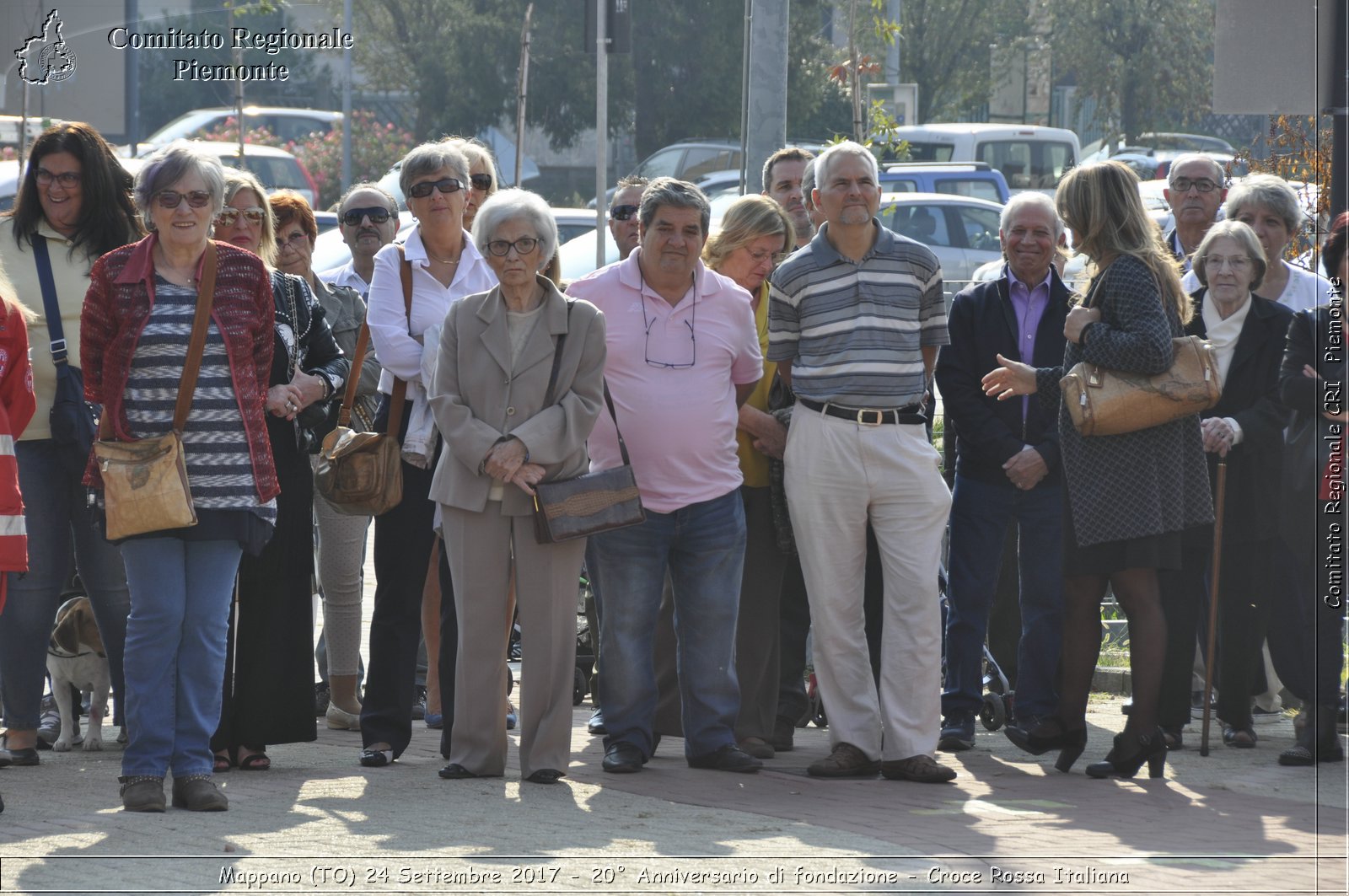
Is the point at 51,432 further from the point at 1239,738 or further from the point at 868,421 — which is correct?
the point at 1239,738

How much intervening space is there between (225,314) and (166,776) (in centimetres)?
166

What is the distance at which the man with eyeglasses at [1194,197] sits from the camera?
8.09 metres

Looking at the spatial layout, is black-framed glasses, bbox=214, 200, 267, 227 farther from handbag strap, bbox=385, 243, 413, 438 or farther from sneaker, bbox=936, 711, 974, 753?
sneaker, bbox=936, 711, 974, 753

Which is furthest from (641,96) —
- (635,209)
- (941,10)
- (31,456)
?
(31,456)

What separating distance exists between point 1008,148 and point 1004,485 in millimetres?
24246

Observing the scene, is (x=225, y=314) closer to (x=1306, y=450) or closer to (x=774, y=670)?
(x=774, y=670)

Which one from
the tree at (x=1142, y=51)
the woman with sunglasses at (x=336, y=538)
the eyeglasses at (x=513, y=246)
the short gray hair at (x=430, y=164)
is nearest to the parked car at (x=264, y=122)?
the tree at (x=1142, y=51)

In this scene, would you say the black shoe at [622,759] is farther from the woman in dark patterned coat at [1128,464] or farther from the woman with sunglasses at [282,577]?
the woman in dark patterned coat at [1128,464]

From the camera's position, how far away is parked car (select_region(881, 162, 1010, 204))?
26.0m

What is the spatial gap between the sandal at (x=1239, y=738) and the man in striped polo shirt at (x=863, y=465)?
1.40 m

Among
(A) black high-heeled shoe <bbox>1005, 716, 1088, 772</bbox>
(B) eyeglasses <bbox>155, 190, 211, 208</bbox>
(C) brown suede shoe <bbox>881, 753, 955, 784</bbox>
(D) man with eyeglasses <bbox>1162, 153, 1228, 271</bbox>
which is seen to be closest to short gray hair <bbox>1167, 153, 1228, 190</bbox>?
(D) man with eyeglasses <bbox>1162, 153, 1228, 271</bbox>

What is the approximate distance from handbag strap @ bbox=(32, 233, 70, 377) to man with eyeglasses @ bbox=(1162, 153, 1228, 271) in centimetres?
465

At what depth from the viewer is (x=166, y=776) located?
639cm

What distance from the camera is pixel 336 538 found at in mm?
7730
